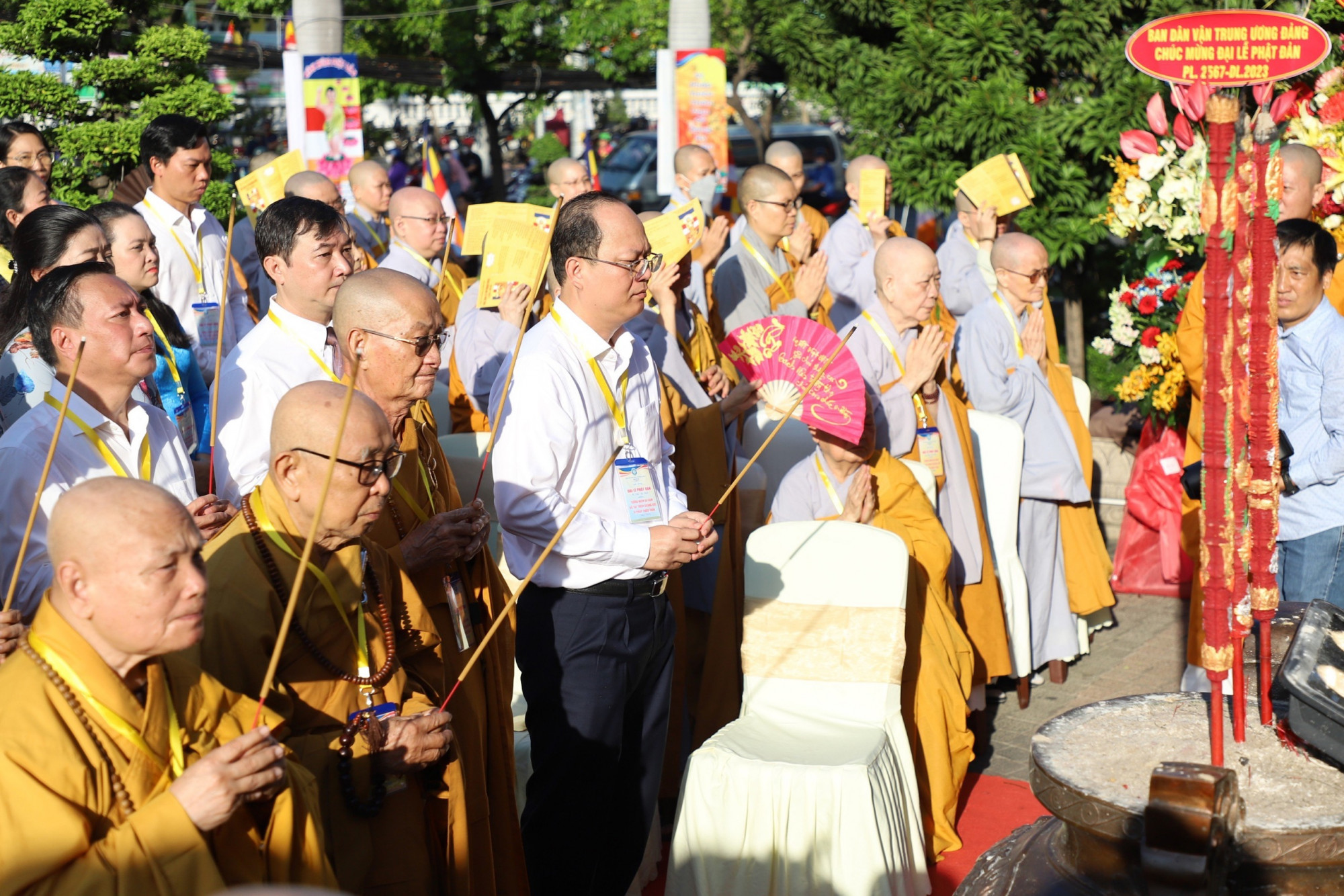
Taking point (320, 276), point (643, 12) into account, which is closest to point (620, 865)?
point (320, 276)

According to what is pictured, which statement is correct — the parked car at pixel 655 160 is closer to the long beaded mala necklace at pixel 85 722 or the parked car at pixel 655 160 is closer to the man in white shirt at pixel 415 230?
the man in white shirt at pixel 415 230

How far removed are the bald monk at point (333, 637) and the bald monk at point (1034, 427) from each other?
3565 mm

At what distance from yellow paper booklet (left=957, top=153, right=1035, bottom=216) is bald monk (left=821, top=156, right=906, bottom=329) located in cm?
75

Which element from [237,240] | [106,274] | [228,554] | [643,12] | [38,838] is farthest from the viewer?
[643,12]

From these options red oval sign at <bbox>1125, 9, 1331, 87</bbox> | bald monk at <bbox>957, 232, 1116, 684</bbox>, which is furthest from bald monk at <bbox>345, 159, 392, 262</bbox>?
red oval sign at <bbox>1125, 9, 1331, 87</bbox>

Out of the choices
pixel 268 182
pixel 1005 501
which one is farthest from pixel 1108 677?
pixel 268 182

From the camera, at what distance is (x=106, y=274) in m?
3.13

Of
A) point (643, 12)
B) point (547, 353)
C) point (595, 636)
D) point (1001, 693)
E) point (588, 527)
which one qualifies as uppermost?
point (643, 12)

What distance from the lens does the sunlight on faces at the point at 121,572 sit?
76.9 inches

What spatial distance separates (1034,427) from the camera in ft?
18.3

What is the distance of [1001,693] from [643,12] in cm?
1407

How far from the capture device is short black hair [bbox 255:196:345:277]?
3.66m

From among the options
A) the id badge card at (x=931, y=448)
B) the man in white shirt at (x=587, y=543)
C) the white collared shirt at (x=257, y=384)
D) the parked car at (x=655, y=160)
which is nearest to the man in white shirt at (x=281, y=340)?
the white collared shirt at (x=257, y=384)

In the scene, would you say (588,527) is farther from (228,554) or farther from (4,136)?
(4,136)
